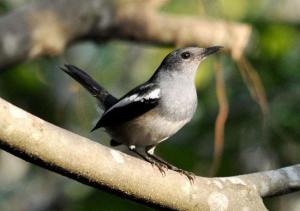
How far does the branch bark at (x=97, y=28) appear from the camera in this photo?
17.4 feet

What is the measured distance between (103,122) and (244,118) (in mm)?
1671

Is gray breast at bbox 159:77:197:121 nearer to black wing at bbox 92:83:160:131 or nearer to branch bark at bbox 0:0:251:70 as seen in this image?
black wing at bbox 92:83:160:131

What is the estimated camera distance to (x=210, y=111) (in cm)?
664

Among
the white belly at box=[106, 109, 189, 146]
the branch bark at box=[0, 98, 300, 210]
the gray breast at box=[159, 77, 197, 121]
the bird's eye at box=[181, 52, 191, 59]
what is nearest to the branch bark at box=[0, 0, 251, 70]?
the bird's eye at box=[181, 52, 191, 59]

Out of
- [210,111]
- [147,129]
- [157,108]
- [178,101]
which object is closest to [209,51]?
[178,101]

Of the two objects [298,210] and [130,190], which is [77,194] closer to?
[298,210]

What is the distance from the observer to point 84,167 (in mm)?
3234

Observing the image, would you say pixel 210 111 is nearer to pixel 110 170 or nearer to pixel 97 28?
pixel 97 28

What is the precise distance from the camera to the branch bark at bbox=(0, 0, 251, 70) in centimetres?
530

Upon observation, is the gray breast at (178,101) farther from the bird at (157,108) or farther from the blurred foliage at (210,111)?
the blurred foliage at (210,111)

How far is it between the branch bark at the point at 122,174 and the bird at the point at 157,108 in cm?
98

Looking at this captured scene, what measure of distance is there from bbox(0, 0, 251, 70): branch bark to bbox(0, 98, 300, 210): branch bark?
1.73 meters

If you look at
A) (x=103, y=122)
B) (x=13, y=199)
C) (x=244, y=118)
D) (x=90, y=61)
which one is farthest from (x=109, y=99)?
(x=90, y=61)

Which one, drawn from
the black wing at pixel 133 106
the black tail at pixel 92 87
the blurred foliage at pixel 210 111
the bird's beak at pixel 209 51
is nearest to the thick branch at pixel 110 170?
the black wing at pixel 133 106
